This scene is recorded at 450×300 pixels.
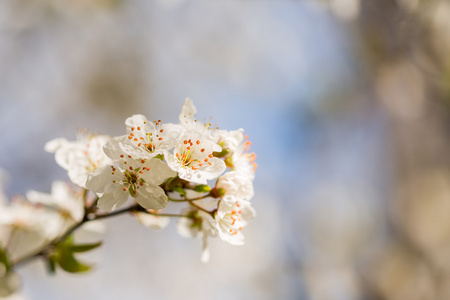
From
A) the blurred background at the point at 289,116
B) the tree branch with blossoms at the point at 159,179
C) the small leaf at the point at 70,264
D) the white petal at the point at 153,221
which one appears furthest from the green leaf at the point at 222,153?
the blurred background at the point at 289,116

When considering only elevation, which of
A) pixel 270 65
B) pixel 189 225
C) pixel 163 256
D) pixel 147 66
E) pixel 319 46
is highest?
pixel 319 46

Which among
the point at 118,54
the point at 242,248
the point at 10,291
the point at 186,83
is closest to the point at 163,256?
the point at 242,248

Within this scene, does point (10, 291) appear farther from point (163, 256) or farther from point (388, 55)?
point (163, 256)

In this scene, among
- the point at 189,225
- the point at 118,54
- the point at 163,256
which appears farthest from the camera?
the point at 163,256

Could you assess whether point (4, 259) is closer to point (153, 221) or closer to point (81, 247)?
point (81, 247)

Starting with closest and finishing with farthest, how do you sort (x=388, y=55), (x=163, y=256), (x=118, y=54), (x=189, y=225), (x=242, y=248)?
(x=189, y=225) → (x=388, y=55) → (x=118, y=54) → (x=163, y=256) → (x=242, y=248)

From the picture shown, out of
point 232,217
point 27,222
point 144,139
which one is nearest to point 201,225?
point 232,217

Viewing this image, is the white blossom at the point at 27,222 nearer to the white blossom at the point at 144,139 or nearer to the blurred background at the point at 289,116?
the white blossom at the point at 144,139

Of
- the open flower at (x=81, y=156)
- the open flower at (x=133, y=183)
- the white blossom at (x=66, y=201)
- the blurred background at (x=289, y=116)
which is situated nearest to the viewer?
the open flower at (x=133, y=183)
